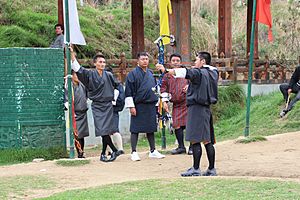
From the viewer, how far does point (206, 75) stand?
27.3ft

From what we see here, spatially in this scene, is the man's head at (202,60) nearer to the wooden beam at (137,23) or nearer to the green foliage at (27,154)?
the green foliage at (27,154)

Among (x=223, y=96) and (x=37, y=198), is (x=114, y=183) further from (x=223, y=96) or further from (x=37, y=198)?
(x=223, y=96)

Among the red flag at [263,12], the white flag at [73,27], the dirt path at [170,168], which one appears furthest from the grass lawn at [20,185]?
the red flag at [263,12]

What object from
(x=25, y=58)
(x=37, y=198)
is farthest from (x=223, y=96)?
(x=37, y=198)

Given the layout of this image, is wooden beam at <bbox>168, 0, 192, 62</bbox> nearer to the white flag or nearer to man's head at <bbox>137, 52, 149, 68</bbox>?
the white flag

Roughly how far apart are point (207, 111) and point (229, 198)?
1.98 m

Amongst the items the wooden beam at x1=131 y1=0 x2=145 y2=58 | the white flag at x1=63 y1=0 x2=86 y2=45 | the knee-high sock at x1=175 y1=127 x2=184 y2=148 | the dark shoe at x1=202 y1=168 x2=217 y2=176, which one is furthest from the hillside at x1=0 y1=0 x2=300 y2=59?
the dark shoe at x1=202 y1=168 x2=217 y2=176

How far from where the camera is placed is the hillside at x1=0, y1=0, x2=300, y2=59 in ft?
75.3

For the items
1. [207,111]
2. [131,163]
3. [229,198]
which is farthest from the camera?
[131,163]

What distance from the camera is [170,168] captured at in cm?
931

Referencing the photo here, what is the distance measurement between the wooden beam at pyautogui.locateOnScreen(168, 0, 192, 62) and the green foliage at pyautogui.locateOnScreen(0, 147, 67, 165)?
5.92 metres

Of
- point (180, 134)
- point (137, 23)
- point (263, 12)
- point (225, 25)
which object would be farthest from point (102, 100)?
point (137, 23)

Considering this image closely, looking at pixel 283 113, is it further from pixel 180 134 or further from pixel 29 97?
pixel 29 97

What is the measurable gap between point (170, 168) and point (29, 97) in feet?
12.0
